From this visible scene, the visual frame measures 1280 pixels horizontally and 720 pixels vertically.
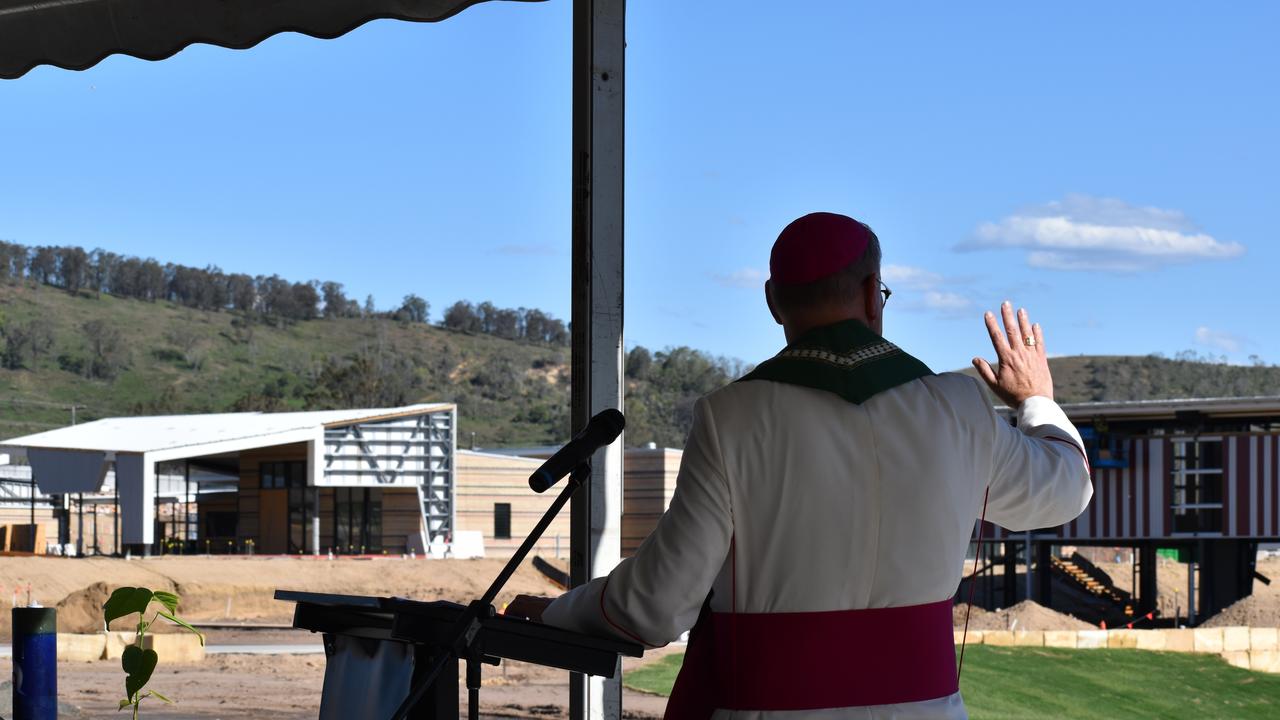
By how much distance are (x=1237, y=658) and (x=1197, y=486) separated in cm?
726

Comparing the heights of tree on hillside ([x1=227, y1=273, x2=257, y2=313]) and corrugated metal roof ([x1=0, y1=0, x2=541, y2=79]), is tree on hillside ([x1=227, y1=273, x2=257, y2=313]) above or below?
above

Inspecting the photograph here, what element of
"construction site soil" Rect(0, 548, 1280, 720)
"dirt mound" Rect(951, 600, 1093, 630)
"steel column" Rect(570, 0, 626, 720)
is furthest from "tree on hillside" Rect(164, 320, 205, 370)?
"steel column" Rect(570, 0, 626, 720)

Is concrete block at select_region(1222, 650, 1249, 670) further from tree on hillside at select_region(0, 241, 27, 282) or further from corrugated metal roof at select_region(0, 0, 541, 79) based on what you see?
tree on hillside at select_region(0, 241, 27, 282)

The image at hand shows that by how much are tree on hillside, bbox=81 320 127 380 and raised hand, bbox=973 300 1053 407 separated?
120 meters

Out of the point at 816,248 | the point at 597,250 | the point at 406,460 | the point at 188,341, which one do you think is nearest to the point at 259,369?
the point at 188,341

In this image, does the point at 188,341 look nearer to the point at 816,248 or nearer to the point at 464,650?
the point at 464,650

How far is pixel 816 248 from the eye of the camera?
8.00 ft

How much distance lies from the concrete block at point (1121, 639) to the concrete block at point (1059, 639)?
2.46 ft

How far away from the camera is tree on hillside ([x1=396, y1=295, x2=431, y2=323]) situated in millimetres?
155250

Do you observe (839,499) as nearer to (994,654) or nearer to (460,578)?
(994,654)

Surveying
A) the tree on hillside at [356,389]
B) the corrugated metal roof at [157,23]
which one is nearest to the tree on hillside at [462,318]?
the tree on hillside at [356,389]

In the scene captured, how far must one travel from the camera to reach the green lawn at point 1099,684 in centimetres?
2262

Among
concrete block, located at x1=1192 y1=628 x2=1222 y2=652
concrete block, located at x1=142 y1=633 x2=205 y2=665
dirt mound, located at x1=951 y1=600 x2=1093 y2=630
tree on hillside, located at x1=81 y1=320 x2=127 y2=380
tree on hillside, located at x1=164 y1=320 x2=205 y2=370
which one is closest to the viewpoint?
concrete block, located at x1=142 y1=633 x2=205 y2=665

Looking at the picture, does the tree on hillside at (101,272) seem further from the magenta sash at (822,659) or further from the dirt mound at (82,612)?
the magenta sash at (822,659)
